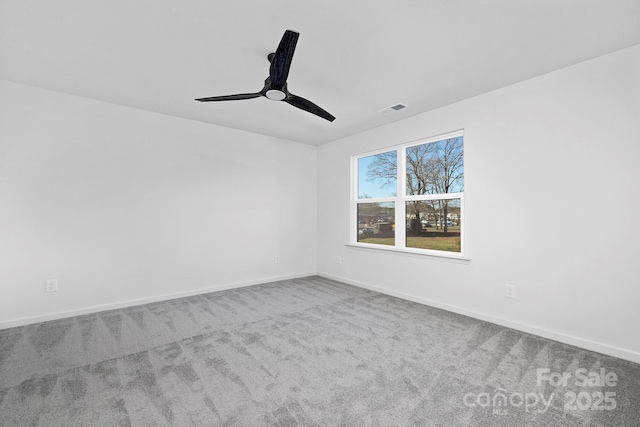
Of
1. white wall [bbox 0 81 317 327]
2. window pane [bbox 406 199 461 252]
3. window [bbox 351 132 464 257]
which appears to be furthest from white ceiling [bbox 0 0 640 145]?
window pane [bbox 406 199 461 252]

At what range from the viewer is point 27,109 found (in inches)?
116

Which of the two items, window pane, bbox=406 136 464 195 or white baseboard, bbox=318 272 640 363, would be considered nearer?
white baseboard, bbox=318 272 640 363

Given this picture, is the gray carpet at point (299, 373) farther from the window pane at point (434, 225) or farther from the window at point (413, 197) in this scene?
the window at point (413, 197)

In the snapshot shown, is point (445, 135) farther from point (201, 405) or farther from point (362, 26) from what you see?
point (201, 405)

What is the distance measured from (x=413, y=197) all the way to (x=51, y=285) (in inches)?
172

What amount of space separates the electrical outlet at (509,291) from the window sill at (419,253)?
44cm

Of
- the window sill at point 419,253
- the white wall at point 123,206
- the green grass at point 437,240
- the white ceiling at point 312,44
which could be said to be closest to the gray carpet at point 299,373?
the white wall at point 123,206

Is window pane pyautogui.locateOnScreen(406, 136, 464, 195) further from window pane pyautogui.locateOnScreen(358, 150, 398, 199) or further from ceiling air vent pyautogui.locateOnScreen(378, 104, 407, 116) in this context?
ceiling air vent pyautogui.locateOnScreen(378, 104, 407, 116)

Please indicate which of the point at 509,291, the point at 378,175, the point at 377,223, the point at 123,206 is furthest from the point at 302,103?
the point at 509,291

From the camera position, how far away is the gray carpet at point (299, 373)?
1.61 metres

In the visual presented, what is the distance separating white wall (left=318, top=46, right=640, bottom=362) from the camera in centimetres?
229

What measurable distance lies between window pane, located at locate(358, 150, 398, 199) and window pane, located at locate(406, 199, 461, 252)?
18.3 inches

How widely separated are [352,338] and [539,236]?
6.66ft

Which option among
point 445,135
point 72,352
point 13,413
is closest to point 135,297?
point 72,352
